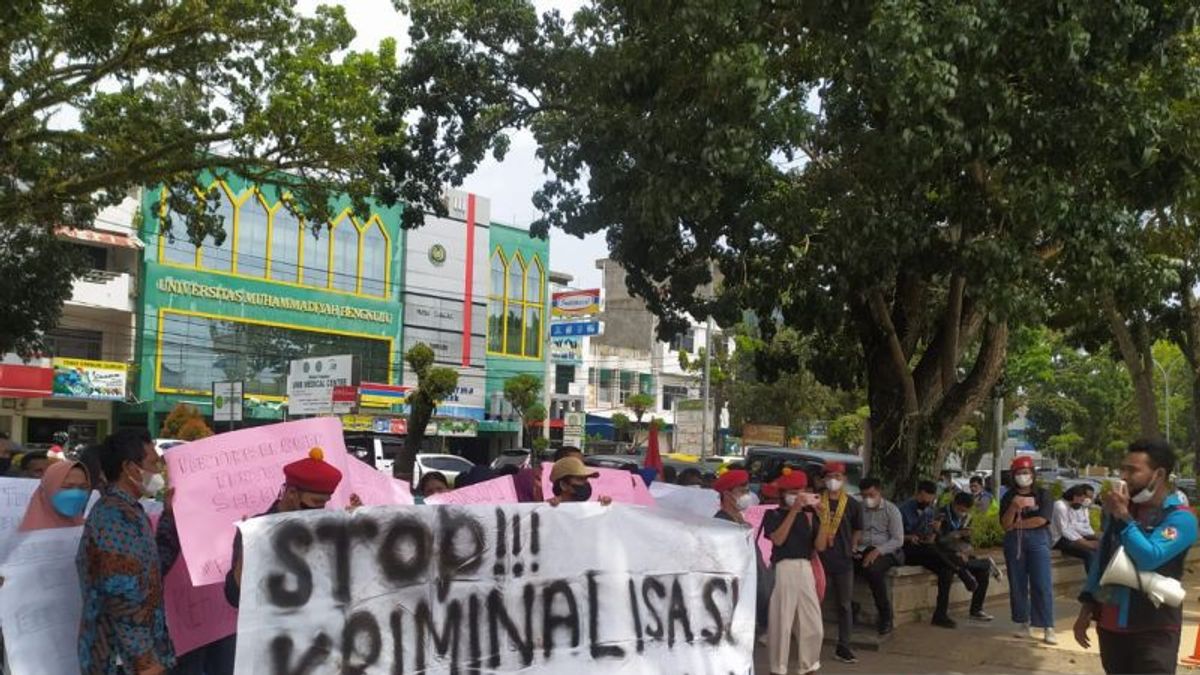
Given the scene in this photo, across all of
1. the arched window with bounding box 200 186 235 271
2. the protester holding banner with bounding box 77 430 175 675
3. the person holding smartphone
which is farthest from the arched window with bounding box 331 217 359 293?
the protester holding banner with bounding box 77 430 175 675

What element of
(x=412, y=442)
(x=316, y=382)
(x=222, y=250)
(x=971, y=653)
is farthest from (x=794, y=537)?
(x=222, y=250)

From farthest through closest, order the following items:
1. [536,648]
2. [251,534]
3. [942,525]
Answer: [942,525]
[536,648]
[251,534]

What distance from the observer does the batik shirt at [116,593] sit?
4.52 meters

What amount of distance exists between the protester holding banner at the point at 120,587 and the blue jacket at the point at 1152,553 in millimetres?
3921

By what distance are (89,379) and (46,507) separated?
34.2m

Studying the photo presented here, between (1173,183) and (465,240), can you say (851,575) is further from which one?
(465,240)

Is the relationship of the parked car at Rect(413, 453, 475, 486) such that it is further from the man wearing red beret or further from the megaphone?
the megaphone

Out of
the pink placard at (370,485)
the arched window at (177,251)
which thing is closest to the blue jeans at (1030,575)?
the pink placard at (370,485)

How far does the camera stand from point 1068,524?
1367cm

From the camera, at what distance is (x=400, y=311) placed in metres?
48.0

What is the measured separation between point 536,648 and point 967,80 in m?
6.10

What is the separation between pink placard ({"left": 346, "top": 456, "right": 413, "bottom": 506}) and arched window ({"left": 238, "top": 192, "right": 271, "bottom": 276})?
38278mm

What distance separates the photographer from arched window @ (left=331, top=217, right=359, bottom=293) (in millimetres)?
45906

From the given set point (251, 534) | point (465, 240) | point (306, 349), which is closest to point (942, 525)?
point (251, 534)
